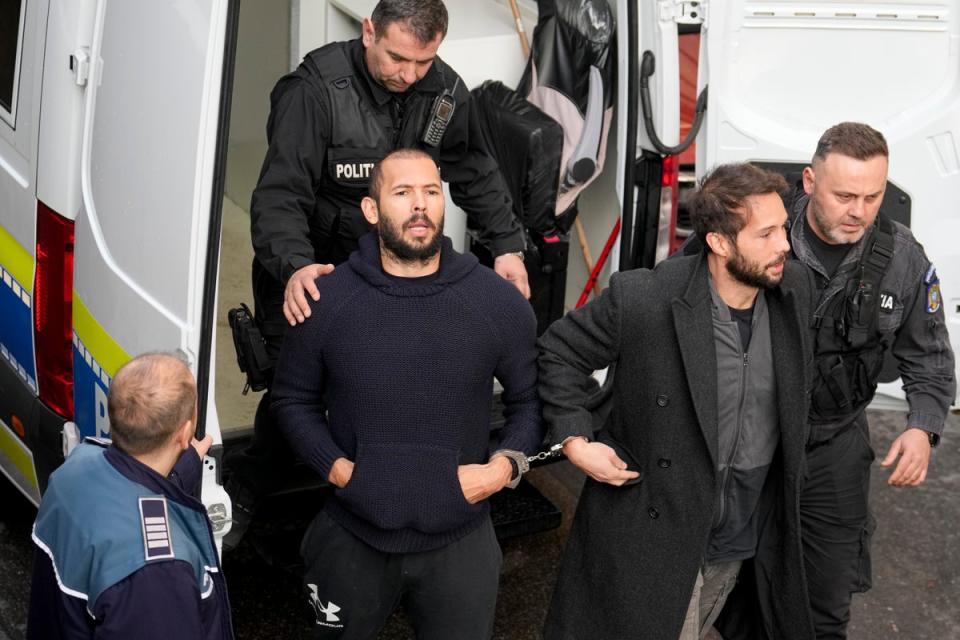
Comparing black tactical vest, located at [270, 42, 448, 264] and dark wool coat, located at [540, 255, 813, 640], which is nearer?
dark wool coat, located at [540, 255, 813, 640]

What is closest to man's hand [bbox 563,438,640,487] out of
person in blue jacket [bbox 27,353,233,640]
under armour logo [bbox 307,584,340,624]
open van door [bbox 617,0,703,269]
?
under armour logo [bbox 307,584,340,624]

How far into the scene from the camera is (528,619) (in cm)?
388

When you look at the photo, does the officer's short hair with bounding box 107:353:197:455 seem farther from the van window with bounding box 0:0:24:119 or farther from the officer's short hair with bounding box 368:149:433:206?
the van window with bounding box 0:0:24:119

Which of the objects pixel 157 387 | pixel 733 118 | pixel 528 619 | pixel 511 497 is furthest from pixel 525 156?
pixel 157 387

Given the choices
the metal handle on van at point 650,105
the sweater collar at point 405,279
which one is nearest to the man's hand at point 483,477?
the sweater collar at point 405,279

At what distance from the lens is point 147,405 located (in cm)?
231

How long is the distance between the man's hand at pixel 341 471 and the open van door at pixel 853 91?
153 centimetres

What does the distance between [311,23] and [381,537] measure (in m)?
2.37

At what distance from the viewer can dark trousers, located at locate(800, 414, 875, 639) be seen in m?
3.20

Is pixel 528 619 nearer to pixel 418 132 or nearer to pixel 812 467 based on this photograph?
pixel 812 467

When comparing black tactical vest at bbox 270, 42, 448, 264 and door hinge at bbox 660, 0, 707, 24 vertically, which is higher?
door hinge at bbox 660, 0, 707, 24

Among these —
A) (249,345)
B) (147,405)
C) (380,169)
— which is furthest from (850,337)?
(147,405)

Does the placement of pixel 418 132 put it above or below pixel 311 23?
below

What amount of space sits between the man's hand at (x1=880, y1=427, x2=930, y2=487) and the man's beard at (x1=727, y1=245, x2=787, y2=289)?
61 centimetres
